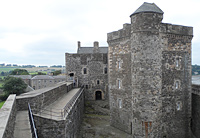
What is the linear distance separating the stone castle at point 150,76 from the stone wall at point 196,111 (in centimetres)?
47

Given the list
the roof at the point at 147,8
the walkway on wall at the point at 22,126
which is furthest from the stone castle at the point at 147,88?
the walkway on wall at the point at 22,126

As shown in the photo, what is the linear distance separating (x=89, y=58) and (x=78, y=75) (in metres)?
3.19

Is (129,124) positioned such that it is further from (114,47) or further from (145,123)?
(114,47)

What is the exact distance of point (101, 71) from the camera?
25.6 metres

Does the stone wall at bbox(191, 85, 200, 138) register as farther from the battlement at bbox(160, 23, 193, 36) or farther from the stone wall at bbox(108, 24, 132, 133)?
the stone wall at bbox(108, 24, 132, 133)

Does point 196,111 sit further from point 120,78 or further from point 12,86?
point 12,86

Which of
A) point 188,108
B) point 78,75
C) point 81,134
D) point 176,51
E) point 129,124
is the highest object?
point 176,51

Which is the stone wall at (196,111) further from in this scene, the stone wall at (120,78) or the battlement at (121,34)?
the battlement at (121,34)

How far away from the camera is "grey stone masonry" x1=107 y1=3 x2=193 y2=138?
1275 centimetres

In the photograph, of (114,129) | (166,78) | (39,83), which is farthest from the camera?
(39,83)

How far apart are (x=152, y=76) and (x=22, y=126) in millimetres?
9495

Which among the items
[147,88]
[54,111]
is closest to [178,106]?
[147,88]

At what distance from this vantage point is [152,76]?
12.9 m

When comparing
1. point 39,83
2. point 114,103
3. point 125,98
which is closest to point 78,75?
point 114,103
